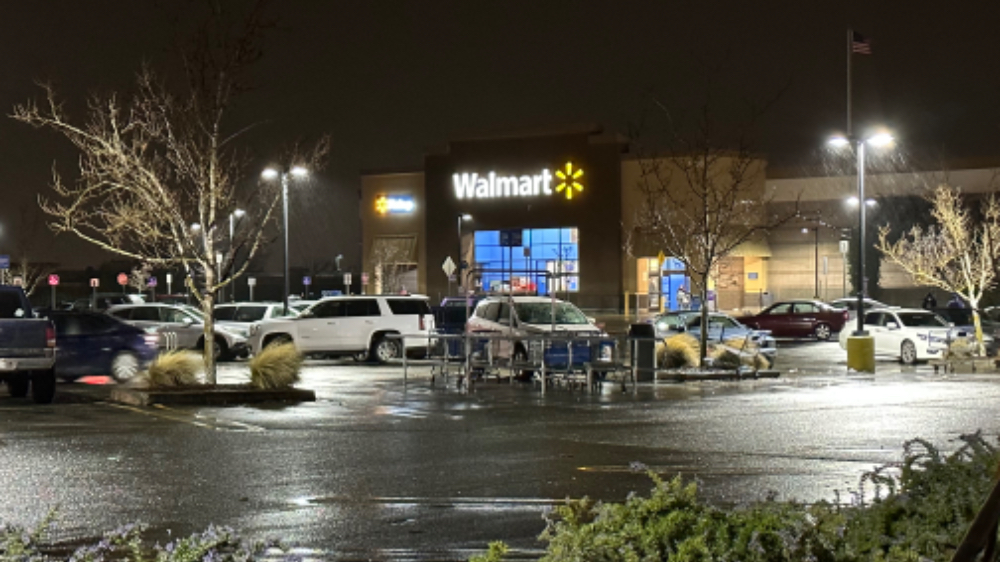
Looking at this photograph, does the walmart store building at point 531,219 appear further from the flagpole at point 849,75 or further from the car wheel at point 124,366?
the car wheel at point 124,366

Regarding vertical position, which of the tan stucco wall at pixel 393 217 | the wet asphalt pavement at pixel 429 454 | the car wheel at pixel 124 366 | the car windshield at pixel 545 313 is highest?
the tan stucco wall at pixel 393 217

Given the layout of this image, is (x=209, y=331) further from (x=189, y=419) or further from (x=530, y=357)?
(x=530, y=357)

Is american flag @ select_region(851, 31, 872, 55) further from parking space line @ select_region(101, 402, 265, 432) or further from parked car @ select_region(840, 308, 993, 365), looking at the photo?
parking space line @ select_region(101, 402, 265, 432)

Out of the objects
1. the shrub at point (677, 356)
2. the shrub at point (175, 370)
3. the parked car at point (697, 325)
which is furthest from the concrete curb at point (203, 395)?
the parked car at point (697, 325)

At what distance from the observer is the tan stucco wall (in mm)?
83312

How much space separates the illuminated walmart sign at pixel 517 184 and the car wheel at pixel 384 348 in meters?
46.2

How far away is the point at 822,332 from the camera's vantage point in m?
45.7

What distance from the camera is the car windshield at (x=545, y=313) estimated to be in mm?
27828

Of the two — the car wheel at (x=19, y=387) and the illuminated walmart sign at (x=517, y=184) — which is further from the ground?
the illuminated walmart sign at (x=517, y=184)

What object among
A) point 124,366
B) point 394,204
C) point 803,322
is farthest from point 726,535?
point 394,204

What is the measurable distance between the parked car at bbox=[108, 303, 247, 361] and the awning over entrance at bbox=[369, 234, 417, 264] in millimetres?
48399

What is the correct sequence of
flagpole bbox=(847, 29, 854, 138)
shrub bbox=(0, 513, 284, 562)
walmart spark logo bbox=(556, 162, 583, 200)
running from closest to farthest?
shrub bbox=(0, 513, 284, 562) < flagpole bbox=(847, 29, 854, 138) < walmart spark logo bbox=(556, 162, 583, 200)

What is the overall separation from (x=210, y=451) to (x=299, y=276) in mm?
116759

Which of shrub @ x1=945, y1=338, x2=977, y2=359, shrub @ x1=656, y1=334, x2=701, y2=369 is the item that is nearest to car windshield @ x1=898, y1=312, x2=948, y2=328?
shrub @ x1=945, y1=338, x2=977, y2=359
